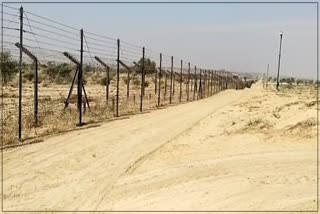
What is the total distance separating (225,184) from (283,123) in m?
6.51

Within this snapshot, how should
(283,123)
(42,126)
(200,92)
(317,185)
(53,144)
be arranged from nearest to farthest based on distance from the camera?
(317,185) < (53,144) < (283,123) < (42,126) < (200,92)

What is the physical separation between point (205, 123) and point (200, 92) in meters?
29.8

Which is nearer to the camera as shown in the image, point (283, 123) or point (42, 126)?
point (283, 123)

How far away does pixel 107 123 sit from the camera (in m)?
20.3

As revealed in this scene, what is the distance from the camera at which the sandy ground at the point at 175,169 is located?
30.9ft

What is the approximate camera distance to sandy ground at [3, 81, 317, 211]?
941 cm

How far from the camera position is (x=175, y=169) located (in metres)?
11.6

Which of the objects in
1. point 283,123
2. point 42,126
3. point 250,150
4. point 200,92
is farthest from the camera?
point 200,92

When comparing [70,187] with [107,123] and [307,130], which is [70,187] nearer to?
[307,130]

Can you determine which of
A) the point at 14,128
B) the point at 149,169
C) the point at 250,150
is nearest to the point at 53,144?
the point at 14,128

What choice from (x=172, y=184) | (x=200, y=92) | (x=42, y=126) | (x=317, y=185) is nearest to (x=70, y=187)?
(x=172, y=184)

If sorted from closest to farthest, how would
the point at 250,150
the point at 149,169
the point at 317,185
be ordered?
1. the point at 317,185
2. the point at 149,169
3. the point at 250,150

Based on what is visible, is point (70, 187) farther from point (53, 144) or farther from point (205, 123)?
point (205, 123)

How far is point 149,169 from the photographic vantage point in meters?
11.9
